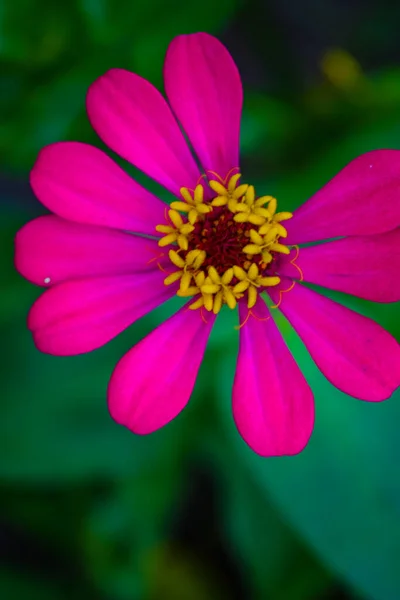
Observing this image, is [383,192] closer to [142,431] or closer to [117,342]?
[142,431]

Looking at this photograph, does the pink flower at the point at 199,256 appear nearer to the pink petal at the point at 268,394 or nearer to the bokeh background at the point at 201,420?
the pink petal at the point at 268,394

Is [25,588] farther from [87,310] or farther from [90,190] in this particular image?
[90,190]

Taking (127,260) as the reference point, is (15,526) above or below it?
below

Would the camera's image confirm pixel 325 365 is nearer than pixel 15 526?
Yes

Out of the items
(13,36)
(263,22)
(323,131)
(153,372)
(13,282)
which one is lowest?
(153,372)

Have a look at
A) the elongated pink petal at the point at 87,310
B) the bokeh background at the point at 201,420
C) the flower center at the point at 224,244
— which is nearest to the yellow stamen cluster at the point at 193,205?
the flower center at the point at 224,244

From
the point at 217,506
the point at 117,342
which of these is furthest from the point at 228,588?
the point at 117,342

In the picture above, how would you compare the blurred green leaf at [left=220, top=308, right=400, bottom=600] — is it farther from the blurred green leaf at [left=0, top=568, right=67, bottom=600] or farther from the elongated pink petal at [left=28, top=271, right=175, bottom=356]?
the blurred green leaf at [left=0, top=568, right=67, bottom=600]
